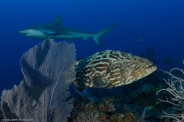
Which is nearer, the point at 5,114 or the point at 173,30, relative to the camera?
the point at 5,114

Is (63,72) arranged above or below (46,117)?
above

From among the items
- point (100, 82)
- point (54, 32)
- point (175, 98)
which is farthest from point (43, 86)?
point (54, 32)

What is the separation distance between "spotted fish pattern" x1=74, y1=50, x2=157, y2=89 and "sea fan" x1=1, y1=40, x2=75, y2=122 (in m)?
0.39

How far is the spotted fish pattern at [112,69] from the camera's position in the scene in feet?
11.8

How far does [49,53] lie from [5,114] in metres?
1.42

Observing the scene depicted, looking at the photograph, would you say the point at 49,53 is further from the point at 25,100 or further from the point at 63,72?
the point at 25,100

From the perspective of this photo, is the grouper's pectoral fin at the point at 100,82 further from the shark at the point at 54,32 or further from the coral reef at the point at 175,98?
the shark at the point at 54,32

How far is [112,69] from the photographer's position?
12.1 ft

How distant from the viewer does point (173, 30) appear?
12862cm

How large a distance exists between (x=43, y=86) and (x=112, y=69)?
1433 mm

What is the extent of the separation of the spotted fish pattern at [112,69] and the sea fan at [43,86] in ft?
1.27

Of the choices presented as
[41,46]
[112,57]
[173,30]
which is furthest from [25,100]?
[173,30]

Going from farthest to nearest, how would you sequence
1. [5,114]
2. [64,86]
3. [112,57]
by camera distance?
[64,86] → [112,57] → [5,114]

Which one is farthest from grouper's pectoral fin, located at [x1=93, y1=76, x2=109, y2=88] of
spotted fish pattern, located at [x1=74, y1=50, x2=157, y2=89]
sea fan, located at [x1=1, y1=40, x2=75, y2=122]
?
sea fan, located at [x1=1, y1=40, x2=75, y2=122]
